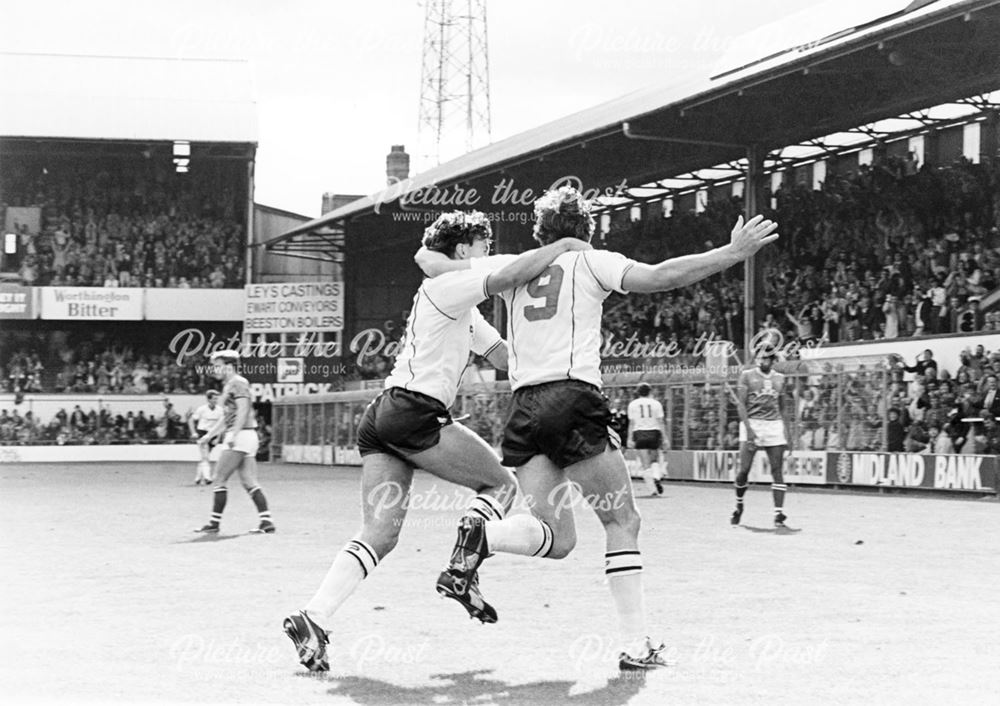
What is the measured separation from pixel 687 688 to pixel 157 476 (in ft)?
85.4

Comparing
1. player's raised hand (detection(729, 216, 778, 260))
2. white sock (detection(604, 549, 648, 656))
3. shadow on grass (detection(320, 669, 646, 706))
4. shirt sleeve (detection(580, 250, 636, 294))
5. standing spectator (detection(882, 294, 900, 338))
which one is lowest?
shadow on grass (detection(320, 669, 646, 706))

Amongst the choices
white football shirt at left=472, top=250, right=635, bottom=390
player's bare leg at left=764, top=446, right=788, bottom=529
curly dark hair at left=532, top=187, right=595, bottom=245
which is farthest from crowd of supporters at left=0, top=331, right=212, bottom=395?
white football shirt at left=472, top=250, right=635, bottom=390

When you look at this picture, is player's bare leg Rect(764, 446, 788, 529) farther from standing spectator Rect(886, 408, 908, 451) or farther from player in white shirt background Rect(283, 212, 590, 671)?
player in white shirt background Rect(283, 212, 590, 671)

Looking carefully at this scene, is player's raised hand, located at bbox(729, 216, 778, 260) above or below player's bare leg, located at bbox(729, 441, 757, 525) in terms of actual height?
above

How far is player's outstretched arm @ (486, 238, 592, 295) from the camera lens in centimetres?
617

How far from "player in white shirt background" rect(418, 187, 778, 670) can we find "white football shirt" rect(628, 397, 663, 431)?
1608 cm

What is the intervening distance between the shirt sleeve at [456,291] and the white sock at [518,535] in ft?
3.27

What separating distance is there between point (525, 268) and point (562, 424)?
70 centimetres

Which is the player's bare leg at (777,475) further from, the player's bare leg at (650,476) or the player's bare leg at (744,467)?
the player's bare leg at (650,476)

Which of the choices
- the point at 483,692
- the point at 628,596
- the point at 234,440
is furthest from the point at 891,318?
the point at 483,692

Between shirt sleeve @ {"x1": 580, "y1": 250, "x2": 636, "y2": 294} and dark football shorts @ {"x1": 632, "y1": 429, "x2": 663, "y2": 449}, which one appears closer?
shirt sleeve @ {"x1": 580, "y1": 250, "x2": 636, "y2": 294}

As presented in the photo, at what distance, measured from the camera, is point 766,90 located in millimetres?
25188

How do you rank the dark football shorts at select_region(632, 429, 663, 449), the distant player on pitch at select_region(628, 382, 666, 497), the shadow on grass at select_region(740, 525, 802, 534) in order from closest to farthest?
the shadow on grass at select_region(740, 525, 802, 534)
the distant player on pitch at select_region(628, 382, 666, 497)
the dark football shorts at select_region(632, 429, 663, 449)

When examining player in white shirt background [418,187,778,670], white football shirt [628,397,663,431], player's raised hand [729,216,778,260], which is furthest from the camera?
white football shirt [628,397,663,431]
